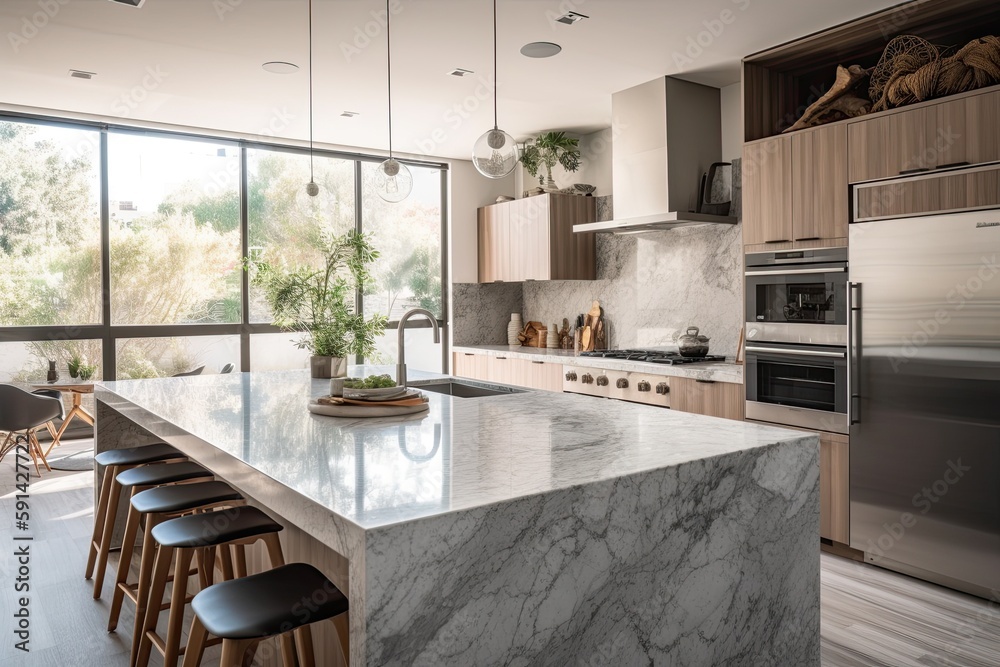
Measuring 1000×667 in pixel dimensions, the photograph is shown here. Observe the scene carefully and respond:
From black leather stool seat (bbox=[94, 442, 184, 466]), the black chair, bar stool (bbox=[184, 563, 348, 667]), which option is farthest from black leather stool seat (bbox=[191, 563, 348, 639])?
the black chair

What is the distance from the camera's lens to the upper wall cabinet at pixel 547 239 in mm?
5832

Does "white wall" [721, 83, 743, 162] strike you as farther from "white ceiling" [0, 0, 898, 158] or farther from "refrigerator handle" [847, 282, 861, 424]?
"refrigerator handle" [847, 282, 861, 424]

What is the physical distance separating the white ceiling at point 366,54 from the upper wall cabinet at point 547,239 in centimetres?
69

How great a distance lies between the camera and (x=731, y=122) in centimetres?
473

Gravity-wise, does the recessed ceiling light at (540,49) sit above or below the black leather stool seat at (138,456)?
above

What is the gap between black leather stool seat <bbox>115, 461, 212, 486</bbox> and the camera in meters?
Result: 2.72

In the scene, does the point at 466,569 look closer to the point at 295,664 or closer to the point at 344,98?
the point at 295,664

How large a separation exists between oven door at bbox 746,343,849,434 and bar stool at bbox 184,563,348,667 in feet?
9.16

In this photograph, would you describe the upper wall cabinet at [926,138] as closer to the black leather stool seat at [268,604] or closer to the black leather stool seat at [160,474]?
the black leather stool seat at [268,604]

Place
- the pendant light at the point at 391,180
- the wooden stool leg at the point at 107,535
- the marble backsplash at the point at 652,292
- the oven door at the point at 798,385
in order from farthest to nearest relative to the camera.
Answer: the marble backsplash at the point at 652,292 → the oven door at the point at 798,385 → the pendant light at the point at 391,180 → the wooden stool leg at the point at 107,535

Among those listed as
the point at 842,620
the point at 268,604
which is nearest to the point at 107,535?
the point at 268,604

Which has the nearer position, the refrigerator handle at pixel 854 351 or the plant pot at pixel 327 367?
the refrigerator handle at pixel 854 351

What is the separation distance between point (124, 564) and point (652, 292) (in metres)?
3.91

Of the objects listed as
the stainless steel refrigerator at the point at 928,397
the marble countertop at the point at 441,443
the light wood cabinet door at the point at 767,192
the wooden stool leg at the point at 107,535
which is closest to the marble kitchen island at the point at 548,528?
the marble countertop at the point at 441,443
